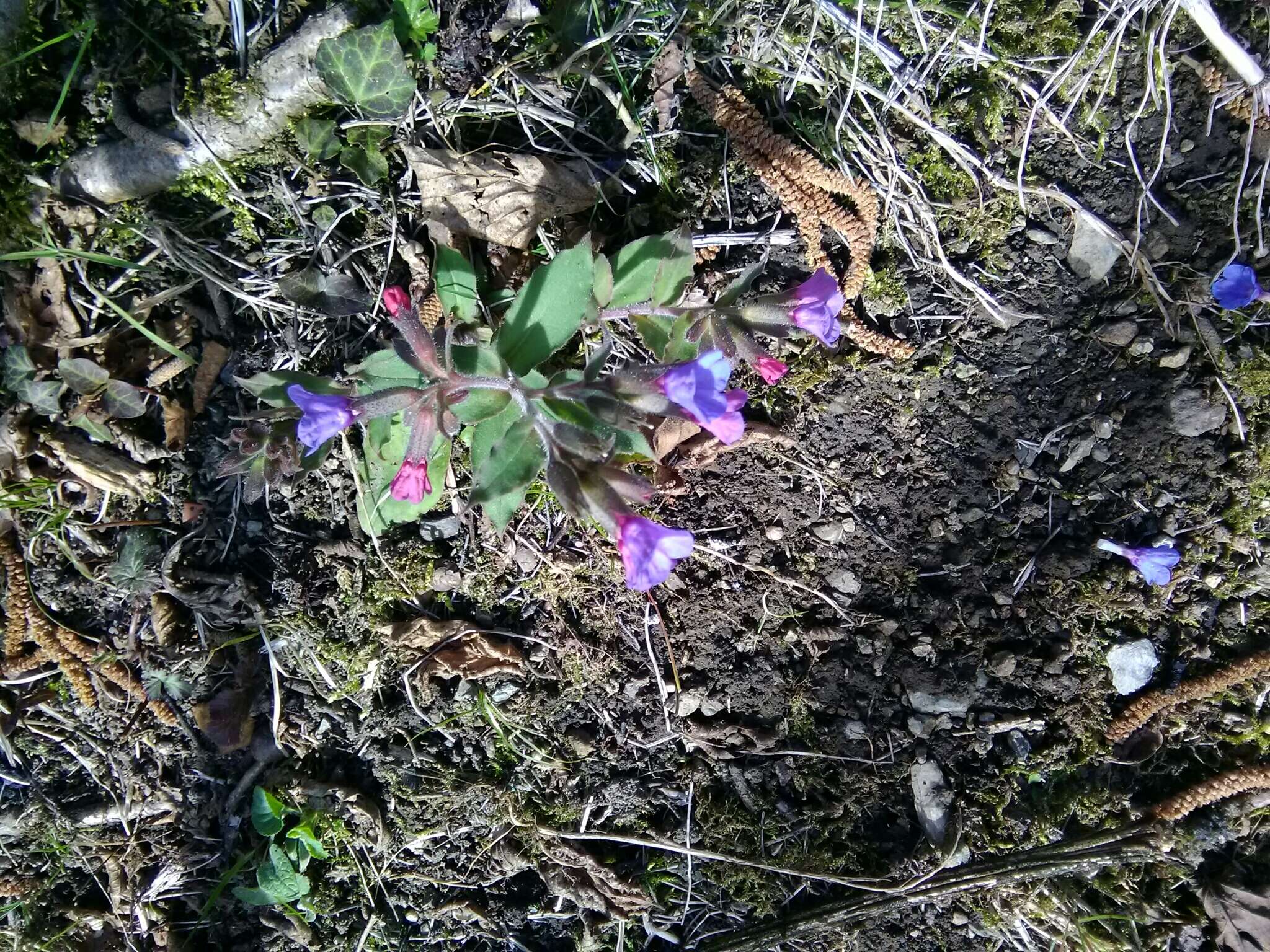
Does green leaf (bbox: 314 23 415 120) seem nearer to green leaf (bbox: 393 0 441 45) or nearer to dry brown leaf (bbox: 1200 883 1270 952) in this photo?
green leaf (bbox: 393 0 441 45)

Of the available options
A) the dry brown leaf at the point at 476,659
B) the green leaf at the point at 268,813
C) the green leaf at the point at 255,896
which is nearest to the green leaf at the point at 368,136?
the dry brown leaf at the point at 476,659

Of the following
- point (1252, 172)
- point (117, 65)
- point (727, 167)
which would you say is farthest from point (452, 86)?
point (1252, 172)

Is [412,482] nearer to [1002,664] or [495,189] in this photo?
[495,189]

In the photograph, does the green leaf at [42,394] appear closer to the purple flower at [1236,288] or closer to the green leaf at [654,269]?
the green leaf at [654,269]

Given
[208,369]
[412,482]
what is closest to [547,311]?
[412,482]

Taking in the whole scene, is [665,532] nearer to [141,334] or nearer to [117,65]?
[141,334]
